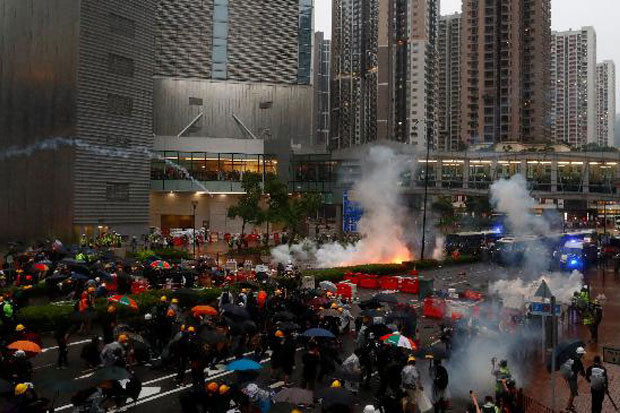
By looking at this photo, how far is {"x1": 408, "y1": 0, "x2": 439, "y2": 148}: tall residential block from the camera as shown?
167625 millimetres

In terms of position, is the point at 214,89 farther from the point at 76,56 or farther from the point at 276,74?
the point at 76,56

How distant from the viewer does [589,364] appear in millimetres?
17375

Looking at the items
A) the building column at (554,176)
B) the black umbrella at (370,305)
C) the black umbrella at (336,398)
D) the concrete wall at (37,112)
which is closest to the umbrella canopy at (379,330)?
the black umbrella at (370,305)

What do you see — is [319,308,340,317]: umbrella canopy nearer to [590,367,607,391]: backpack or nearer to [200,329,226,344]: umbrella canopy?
[200,329,226,344]: umbrella canopy

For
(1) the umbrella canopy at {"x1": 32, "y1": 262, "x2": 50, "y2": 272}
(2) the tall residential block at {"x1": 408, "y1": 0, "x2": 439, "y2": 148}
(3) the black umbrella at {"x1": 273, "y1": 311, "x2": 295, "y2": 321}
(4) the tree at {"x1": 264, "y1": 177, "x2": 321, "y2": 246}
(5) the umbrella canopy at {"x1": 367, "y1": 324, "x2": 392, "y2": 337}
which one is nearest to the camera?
(5) the umbrella canopy at {"x1": 367, "y1": 324, "x2": 392, "y2": 337}

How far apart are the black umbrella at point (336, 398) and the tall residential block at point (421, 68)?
159 meters

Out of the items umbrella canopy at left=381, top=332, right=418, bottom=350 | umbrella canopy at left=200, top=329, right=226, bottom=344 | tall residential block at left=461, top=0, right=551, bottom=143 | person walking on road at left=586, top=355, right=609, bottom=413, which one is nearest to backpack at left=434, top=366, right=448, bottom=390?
umbrella canopy at left=381, top=332, right=418, bottom=350

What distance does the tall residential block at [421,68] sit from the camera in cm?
16762

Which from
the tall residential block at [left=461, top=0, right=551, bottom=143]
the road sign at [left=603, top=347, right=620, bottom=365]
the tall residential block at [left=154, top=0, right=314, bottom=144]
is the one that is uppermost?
the tall residential block at [left=461, top=0, right=551, bottom=143]

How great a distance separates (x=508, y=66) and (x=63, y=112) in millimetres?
120585

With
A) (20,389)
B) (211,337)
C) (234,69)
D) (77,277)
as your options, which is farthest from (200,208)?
(20,389)

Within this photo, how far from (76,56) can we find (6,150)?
9.74 metres

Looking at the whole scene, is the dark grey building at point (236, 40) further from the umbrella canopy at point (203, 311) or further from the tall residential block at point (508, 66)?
the tall residential block at point (508, 66)

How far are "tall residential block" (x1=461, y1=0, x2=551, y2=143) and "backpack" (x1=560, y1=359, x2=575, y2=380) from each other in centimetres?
13446
